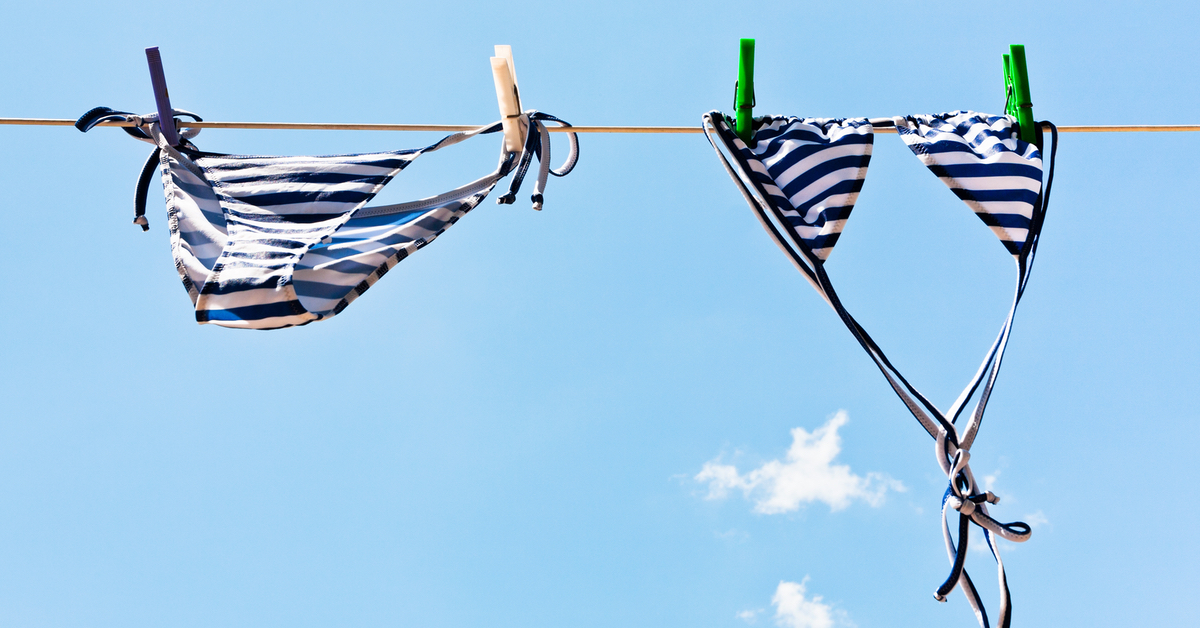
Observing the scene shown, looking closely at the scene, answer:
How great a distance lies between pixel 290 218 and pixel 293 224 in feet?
0.18

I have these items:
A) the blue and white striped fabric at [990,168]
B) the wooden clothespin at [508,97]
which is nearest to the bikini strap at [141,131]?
the wooden clothespin at [508,97]

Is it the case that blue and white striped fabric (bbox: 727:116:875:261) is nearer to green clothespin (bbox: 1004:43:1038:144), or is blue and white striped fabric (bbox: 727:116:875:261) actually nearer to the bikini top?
green clothespin (bbox: 1004:43:1038:144)

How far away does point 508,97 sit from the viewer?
3.40m

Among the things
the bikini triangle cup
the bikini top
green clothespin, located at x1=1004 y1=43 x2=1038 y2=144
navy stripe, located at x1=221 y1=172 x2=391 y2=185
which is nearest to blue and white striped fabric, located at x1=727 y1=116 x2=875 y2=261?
the bikini triangle cup

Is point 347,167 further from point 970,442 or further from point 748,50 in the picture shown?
point 970,442

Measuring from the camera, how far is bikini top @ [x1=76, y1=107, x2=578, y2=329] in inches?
118

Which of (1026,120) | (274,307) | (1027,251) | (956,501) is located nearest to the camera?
(956,501)

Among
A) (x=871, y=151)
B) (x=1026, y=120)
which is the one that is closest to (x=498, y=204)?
(x=871, y=151)

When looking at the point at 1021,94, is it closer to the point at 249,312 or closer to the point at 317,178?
the point at 317,178

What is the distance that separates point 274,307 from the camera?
118 inches

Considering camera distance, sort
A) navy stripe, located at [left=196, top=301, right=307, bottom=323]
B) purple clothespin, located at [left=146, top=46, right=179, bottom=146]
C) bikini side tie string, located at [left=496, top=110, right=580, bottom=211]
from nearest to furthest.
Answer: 1. navy stripe, located at [left=196, top=301, right=307, bottom=323]
2. bikini side tie string, located at [left=496, top=110, right=580, bottom=211]
3. purple clothespin, located at [left=146, top=46, right=179, bottom=146]

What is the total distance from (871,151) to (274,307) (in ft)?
7.28

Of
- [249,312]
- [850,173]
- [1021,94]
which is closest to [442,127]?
[249,312]

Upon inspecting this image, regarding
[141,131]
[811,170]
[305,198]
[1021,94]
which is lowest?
[811,170]
